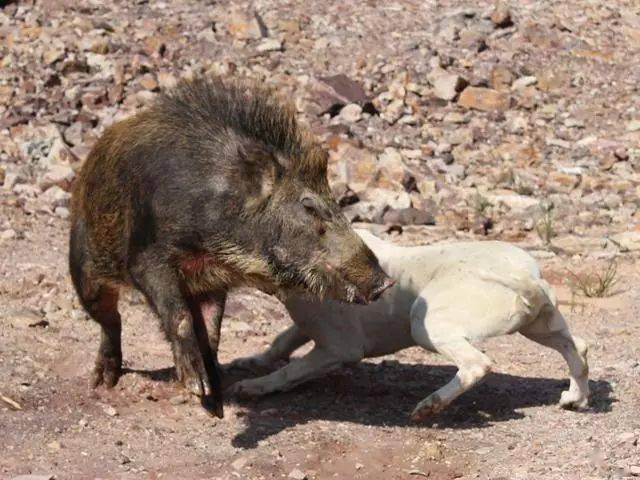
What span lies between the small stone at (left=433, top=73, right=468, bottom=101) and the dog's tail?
23.5 feet

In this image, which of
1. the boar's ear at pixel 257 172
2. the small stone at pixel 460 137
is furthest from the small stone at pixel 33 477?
the small stone at pixel 460 137

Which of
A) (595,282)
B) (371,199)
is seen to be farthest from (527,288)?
Result: (371,199)

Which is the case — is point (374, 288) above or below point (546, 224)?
above

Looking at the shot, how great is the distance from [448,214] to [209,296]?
5.01m

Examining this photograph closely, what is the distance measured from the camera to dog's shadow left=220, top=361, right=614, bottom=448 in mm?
6344

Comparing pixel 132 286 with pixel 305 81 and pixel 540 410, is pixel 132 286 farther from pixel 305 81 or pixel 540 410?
pixel 305 81

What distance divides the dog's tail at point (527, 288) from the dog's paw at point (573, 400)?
1.56ft

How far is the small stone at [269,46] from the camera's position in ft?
44.9

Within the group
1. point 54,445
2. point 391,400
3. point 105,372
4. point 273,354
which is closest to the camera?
point 54,445

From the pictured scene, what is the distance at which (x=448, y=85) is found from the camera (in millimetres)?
13359

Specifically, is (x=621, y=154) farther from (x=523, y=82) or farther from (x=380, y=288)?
(x=380, y=288)

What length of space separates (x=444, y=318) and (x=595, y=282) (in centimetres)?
324

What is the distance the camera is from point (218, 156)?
574 cm

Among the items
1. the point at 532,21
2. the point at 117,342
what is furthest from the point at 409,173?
the point at 117,342
